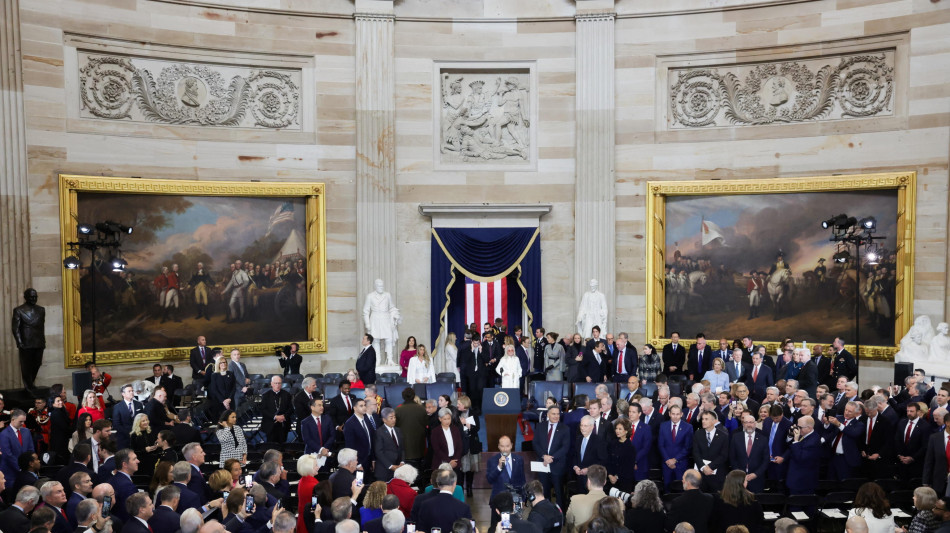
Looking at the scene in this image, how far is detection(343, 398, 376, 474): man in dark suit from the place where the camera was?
38.1 ft

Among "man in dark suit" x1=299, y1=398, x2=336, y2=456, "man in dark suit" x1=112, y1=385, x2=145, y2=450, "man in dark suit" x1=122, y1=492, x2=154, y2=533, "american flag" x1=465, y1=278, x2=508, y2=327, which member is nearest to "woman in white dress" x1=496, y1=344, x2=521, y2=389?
"man in dark suit" x1=299, y1=398, x2=336, y2=456

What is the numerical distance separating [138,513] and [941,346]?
631 inches

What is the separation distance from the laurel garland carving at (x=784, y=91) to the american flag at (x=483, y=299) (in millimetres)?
6254

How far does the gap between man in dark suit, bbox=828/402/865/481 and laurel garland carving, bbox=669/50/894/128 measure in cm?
1069

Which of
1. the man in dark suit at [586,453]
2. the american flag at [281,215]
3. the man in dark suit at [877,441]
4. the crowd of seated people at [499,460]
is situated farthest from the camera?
the american flag at [281,215]

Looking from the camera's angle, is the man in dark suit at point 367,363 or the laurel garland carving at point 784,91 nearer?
the man in dark suit at point 367,363

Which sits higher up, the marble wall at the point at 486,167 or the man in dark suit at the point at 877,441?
the marble wall at the point at 486,167

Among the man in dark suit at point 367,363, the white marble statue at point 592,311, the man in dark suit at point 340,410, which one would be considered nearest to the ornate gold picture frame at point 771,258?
the white marble statue at point 592,311

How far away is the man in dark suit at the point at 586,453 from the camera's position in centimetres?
1110

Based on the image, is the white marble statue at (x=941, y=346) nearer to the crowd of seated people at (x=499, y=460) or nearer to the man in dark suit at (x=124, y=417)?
the crowd of seated people at (x=499, y=460)

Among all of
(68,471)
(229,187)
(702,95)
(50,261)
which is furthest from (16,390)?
(702,95)

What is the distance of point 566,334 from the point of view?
72.6 feet

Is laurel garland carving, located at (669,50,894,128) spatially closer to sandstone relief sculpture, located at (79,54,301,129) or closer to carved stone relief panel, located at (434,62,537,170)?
carved stone relief panel, located at (434,62,537,170)

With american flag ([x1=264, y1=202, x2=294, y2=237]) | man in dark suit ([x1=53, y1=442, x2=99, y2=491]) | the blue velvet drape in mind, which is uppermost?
american flag ([x1=264, y1=202, x2=294, y2=237])
